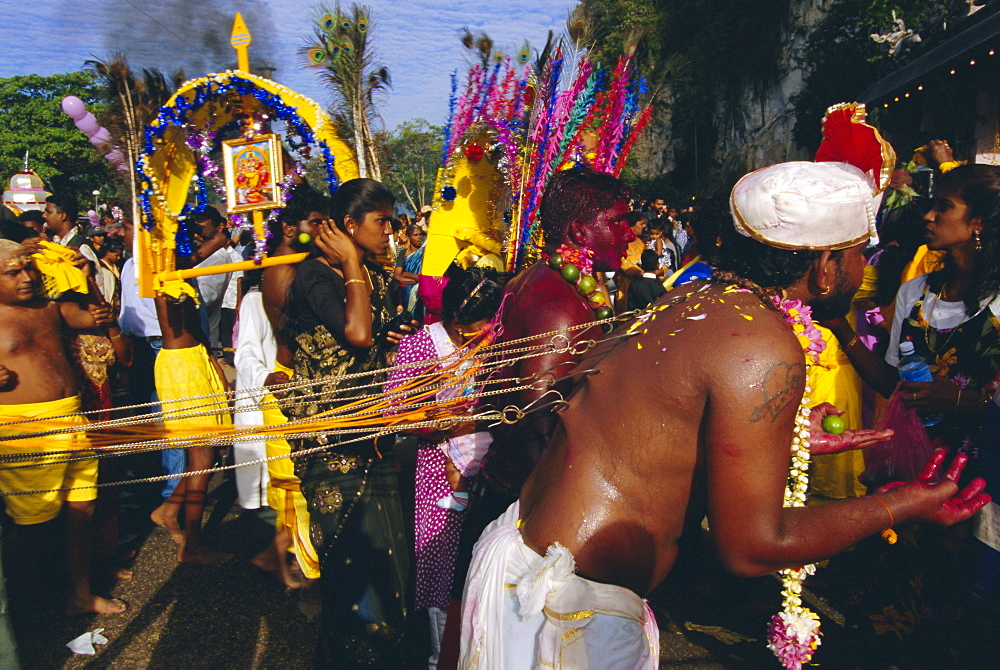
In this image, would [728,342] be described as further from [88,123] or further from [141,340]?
[141,340]

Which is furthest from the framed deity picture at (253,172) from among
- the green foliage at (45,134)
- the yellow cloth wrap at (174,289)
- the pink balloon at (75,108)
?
the green foliage at (45,134)

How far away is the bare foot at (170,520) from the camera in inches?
175

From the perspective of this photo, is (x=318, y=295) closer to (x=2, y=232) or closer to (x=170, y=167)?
(x=170, y=167)

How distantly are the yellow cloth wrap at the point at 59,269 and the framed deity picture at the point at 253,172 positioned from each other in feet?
4.03

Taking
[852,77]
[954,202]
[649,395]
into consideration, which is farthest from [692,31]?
[649,395]

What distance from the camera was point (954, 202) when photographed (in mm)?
2773

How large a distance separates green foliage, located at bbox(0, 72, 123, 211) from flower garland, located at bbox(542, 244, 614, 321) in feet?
117

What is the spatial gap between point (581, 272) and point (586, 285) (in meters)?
0.06

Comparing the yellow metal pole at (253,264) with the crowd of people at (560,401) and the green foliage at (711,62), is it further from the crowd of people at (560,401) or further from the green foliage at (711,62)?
the green foliage at (711,62)

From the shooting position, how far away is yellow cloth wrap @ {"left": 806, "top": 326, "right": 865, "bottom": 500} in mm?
3633

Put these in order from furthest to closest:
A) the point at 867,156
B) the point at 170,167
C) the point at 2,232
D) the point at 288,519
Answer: the point at 2,232, the point at 288,519, the point at 170,167, the point at 867,156

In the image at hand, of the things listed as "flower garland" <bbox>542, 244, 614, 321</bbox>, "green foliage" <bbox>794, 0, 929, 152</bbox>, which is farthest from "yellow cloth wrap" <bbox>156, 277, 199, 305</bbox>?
"green foliage" <bbox>794, 0, 929, 152</bbox>

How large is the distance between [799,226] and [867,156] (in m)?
0.59

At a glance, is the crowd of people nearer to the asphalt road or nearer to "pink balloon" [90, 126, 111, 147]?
the asphalt road
